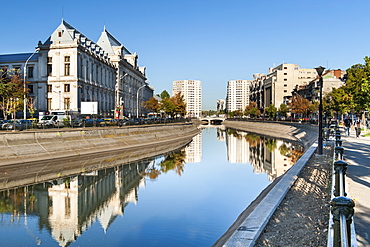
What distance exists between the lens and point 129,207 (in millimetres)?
18578

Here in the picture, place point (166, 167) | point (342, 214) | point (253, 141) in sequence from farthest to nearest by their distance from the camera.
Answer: point (253, 141), point (166, 167), point (342, 214)

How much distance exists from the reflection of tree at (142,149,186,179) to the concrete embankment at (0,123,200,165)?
30.1ft

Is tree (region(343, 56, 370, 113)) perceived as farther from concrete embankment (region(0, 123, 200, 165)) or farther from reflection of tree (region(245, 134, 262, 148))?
concrete embankment (region(0, 123, 200, 165))

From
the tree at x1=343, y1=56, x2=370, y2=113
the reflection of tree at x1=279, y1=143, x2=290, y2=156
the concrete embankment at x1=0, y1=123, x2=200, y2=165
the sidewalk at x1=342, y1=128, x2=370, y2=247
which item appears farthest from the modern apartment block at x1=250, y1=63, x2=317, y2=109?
the sidewalk at x1=342, y1=128, x2=370, y2=247

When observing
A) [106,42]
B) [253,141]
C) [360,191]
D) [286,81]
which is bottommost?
[253,141]

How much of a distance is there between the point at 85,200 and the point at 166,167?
14578 millimetres

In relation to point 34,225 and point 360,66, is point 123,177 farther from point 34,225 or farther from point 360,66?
point 360,66

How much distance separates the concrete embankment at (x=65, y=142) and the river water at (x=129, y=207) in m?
7.65

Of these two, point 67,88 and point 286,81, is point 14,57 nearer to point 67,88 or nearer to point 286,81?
point 67,88

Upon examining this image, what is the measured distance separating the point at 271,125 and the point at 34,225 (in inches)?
3564

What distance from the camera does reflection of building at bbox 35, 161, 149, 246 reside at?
49.8 ft

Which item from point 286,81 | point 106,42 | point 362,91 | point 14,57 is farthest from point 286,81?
point 362,91

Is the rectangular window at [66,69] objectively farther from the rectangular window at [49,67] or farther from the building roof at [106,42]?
the building roof at [106,42]

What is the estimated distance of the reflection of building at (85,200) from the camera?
15188mm
